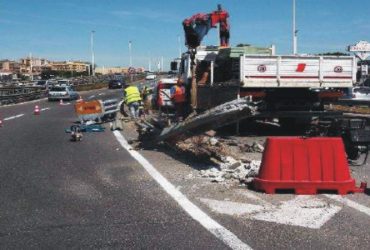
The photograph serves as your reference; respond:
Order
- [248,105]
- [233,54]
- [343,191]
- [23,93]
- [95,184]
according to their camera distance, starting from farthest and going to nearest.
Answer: [23,93], [233,54], [248,105], [95,184], [343,191]

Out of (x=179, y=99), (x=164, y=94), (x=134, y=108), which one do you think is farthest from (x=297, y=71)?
(x=164, y=94)

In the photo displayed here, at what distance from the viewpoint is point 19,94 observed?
44969 mm

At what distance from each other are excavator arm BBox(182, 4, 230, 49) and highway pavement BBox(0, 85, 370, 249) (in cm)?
955

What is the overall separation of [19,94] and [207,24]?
2854 centimetres

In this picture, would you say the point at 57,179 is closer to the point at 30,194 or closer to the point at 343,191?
the point at 30,194

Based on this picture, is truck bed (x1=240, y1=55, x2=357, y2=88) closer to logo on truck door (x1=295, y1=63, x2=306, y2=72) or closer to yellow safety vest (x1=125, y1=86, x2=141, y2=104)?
logo on truck door (x1=295, y1=63, x2=306, y2=72)

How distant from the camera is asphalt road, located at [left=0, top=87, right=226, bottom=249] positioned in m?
5.71

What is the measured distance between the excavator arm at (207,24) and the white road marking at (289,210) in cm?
1254

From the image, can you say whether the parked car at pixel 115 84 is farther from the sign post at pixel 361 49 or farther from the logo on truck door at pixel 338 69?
the logo on truck door at pixel 338 69

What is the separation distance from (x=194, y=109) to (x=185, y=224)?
1206 centimetres

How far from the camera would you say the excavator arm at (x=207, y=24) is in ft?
64.1

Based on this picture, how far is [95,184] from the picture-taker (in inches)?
350

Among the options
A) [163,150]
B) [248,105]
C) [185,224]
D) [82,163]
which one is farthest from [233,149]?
[185,224]

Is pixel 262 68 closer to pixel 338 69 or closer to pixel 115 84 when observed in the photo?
pixel 338 69
